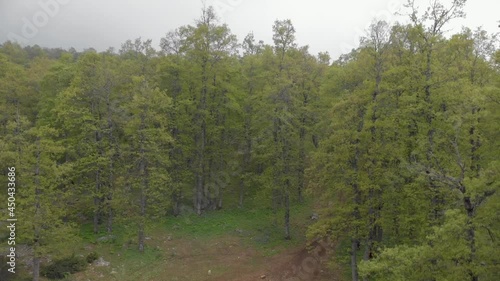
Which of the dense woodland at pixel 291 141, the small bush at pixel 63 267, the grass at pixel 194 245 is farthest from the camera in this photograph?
the grass at pixel 194 245

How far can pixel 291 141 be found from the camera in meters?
26.1

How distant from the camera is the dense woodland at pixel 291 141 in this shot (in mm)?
13273

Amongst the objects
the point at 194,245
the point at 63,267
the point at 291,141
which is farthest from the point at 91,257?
the point at 291,141

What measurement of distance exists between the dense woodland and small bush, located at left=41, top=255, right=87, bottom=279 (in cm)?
96

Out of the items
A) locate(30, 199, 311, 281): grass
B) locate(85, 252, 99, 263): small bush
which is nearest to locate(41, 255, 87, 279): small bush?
locate(85, 252, 99, 263): small bush

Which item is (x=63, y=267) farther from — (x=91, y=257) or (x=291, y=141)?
(x=291, y=141)

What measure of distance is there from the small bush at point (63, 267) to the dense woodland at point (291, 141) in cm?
96

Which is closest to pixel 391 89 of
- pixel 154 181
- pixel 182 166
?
pixel 154 181

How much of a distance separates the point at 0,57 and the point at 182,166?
2508cm

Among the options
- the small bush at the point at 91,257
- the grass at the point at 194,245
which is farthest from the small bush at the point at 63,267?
the grass at the point at 194,245

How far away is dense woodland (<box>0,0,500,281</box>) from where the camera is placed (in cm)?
1327

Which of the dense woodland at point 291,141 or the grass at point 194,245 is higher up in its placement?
the dense woodland at point 291,141

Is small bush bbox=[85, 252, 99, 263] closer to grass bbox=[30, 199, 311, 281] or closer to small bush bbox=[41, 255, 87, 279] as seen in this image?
small bush bbox=[41, 255, 87, 279]

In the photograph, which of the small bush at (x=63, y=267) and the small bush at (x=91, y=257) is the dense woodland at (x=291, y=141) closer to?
the small bush at (x=63, y=267)
